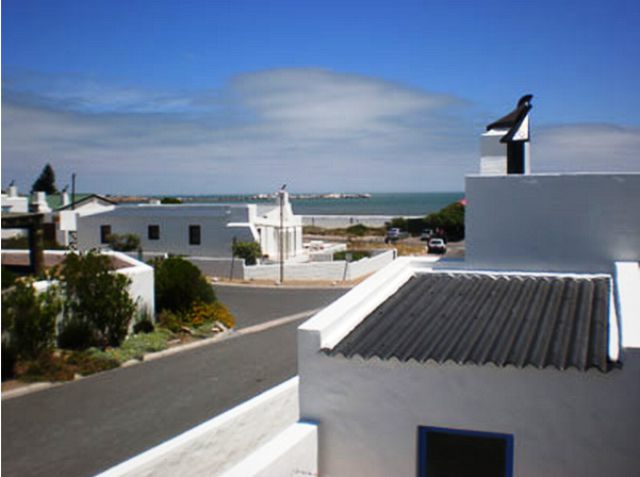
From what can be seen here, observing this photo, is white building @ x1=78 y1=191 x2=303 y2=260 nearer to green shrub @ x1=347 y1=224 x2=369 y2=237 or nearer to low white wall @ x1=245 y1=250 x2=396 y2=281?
low white wall @ x1=245 y1=250 x2=396 y2=281

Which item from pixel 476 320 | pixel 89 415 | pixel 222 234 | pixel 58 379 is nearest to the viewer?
pixel 476 320

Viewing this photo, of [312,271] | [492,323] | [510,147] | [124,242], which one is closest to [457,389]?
[492,323]

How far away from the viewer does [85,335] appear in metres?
17.6

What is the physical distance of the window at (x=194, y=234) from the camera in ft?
131

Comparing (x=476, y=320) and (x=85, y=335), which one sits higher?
(x=476, y=320)

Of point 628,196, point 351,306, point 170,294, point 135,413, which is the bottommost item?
point 135,413

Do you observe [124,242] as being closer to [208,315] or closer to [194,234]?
[194,234]

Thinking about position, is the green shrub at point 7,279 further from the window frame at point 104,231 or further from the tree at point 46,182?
the tree at point 46,182

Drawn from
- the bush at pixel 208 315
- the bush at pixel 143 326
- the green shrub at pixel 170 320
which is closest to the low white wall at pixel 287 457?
the bush at pixel 143 326

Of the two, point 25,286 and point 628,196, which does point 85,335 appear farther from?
point 628,196

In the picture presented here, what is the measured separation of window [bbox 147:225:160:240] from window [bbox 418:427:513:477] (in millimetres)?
35805

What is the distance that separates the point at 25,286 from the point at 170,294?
7006 mm

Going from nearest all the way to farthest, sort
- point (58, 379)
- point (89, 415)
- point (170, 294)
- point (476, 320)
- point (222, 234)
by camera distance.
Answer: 1. point (476, 320)
2. point (89, 415)
3. point (58, 379)
4. point (170, 294)
5. point (222, 234)

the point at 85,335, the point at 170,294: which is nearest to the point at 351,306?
the point at 85,335
